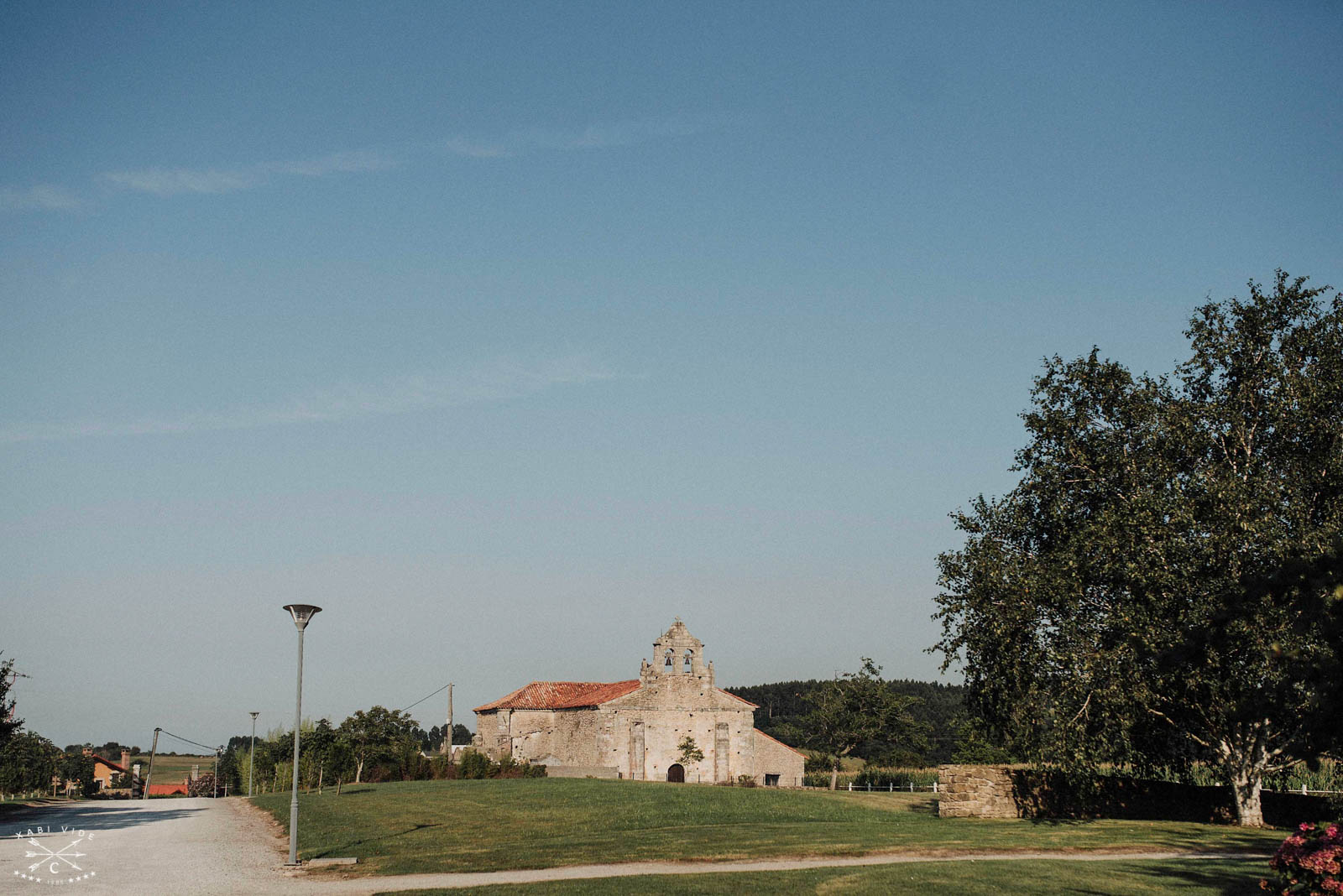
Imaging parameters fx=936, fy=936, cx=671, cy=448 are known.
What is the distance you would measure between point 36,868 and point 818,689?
66.4 m

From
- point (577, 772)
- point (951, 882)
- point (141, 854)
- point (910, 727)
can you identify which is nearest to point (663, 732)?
point (577, 772)

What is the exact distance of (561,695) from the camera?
75938 mm

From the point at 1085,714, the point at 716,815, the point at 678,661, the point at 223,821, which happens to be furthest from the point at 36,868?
the point at 678,661

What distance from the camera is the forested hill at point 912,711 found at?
9519 cm

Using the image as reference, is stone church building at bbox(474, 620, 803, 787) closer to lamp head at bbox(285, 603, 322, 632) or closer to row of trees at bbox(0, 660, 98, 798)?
row of trees at bbox(0, 660, 98, 798)

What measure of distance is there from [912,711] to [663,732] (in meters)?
49.4

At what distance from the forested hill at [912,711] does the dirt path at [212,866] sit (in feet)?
226

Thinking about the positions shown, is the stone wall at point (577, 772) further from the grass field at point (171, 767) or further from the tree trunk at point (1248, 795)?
the tree trunk at point (1248, 795)

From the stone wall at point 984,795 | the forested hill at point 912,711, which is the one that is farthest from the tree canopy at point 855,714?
the stone wall at point 984,795

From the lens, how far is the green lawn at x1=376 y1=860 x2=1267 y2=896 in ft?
49.5

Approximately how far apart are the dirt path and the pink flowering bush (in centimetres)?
733

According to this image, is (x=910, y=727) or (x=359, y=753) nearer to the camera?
(x=359, y=753)

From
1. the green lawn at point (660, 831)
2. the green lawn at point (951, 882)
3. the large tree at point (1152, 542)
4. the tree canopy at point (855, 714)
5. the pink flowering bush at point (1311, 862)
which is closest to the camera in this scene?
the pink flowering bush at point (1311, 862)

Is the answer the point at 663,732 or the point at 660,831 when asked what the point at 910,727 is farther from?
the point at 660,831
